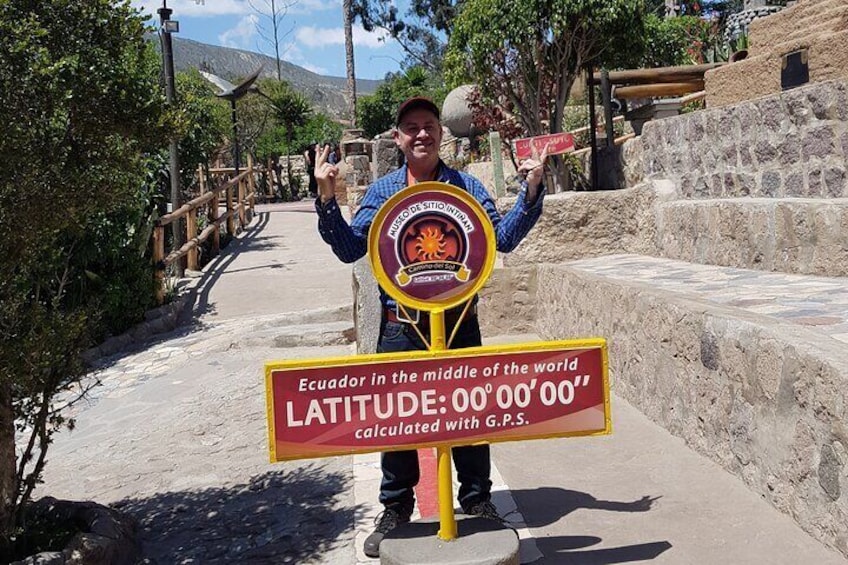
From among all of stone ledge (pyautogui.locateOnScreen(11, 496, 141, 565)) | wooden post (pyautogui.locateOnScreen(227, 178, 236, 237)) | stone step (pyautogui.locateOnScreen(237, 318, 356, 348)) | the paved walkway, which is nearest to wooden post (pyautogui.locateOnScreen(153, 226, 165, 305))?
stone step (pyautogui.locateOnScreen(237, 318, 356, 348))

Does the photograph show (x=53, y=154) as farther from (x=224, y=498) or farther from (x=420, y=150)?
(x=224, y=498)

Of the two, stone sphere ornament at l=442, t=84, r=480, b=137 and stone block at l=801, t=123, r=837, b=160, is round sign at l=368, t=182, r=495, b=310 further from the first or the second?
stone sphere ornament at l=442, t=84, r=480, b=137

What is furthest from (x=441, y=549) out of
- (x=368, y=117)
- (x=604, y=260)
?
(x=368, y=117)

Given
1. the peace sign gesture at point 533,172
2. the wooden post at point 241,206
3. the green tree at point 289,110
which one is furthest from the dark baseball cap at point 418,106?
the green tree at point 289,110

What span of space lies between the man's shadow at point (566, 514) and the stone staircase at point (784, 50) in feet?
12.9

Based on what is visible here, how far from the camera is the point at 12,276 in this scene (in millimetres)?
3314

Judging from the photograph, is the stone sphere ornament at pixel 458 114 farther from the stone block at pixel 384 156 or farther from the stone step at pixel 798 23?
the stone step at pixel 798 23

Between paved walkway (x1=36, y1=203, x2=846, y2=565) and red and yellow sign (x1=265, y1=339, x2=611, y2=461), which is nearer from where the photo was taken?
red and yellow sign (x1=265, y1=339, x2=611, y2=461)

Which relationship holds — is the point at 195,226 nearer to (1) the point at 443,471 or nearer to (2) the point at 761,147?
(2) the point at 761,147

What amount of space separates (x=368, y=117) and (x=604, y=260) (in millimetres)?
27904

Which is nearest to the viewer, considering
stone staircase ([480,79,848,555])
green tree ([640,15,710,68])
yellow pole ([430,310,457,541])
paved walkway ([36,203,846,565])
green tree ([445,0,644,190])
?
yellow pole ([430,310,457,541])

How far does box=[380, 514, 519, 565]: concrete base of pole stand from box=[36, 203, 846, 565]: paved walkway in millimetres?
319

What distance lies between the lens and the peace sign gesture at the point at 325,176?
2586mm

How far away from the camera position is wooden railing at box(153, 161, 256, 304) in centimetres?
1073
